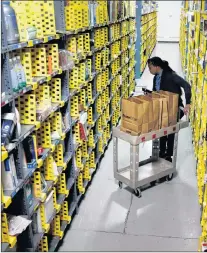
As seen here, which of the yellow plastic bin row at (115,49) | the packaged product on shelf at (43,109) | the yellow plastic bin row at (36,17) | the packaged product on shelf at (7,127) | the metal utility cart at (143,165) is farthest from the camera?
the yellow plastic bin row at (115,49)

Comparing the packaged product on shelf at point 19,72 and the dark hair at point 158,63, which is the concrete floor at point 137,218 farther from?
the packaged product on shelf at point 19,72

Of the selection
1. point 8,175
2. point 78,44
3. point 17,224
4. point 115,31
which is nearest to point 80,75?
Answer: point 78,44

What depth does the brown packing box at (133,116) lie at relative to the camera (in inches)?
158

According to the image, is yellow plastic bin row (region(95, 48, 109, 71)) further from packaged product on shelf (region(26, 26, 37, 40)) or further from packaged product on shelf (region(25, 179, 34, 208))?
packaged product on shelf (region(25, 179, 34, 208))

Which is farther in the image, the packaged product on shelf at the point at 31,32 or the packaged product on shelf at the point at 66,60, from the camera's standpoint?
the packaged product on shelf at the point at 66,60

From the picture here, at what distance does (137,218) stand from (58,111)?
1.69 meters

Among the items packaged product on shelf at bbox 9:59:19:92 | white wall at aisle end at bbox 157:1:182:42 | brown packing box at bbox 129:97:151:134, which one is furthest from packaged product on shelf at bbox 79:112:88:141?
white wall at aisle end at bbox 157:1:182:42

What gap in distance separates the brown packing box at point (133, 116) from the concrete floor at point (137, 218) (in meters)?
1.02

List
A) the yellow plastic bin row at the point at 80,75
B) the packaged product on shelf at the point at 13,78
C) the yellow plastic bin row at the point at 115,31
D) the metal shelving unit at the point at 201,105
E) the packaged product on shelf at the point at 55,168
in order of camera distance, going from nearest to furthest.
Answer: the packaged product on shelf at the point at 13,78, the packaged product on shelf at the point at 55,168, the metal shelving unit at the point at 201,105, the yellow plastic bin row at the point at 80,75, the yellow plastic bin row at the point at 115,31

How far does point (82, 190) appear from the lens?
4348 millimetres

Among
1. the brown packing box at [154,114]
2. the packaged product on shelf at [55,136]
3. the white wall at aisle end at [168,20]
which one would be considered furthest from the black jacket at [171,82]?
the white wall at aisle end at [168,20]

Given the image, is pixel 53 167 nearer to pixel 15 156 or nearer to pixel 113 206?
pixel 15 156

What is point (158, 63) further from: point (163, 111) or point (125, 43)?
point (125, 43)

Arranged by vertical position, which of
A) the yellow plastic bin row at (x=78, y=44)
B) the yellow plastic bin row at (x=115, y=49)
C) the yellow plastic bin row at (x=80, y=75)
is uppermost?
the yellow plastic bin row at (x=78, y=44)
